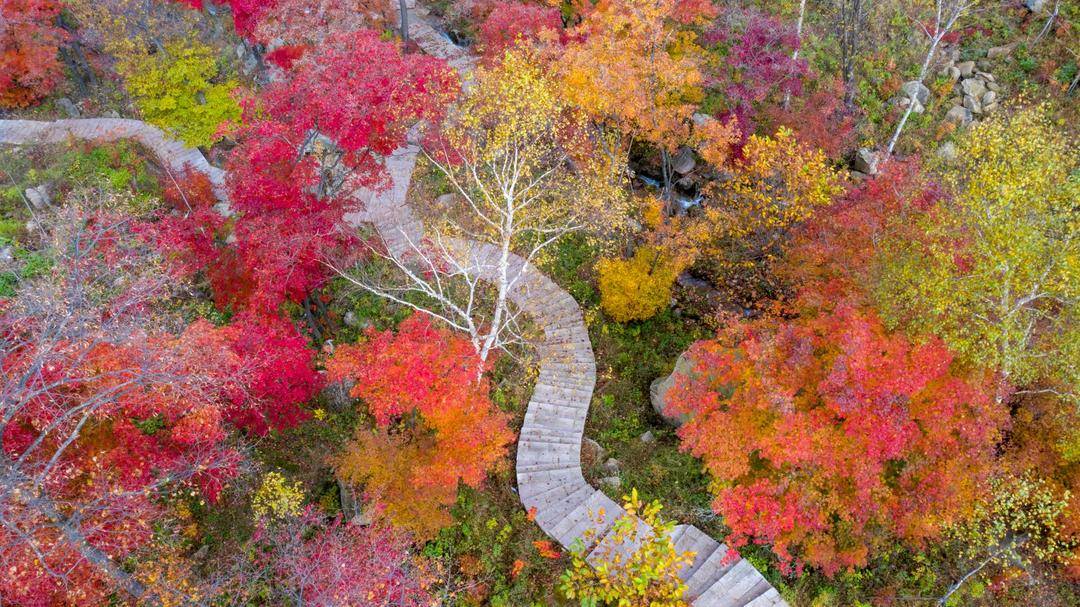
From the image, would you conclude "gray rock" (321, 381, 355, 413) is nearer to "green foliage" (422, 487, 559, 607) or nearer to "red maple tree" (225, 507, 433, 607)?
"red maple tree" (225, 507, 433, 607)

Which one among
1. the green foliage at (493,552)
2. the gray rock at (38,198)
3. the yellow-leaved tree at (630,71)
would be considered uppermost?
the yellow-leaved tree at (630,71)

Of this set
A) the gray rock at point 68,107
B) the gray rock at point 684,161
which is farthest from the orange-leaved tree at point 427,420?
the gray rock at point 68,107

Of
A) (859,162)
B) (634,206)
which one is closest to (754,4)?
(859,162)

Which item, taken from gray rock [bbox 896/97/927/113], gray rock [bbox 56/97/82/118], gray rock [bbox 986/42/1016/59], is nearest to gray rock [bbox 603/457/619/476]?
gray rock [bbox 896/97/927/113]

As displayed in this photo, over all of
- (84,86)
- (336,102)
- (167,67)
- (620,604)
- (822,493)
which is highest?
(336,102)

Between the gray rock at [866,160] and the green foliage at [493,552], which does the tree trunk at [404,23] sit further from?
the green foliage at [493,552]

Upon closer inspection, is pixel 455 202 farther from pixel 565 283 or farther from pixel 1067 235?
pixel 1067 235

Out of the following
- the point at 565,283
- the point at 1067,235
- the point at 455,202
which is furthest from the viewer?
the point at 455,202

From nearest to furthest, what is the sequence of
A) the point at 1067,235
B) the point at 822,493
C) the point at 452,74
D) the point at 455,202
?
1. the point at 1067,235
2. the point at 822,493
3. the point at 452,74
4. the point at 455,202
